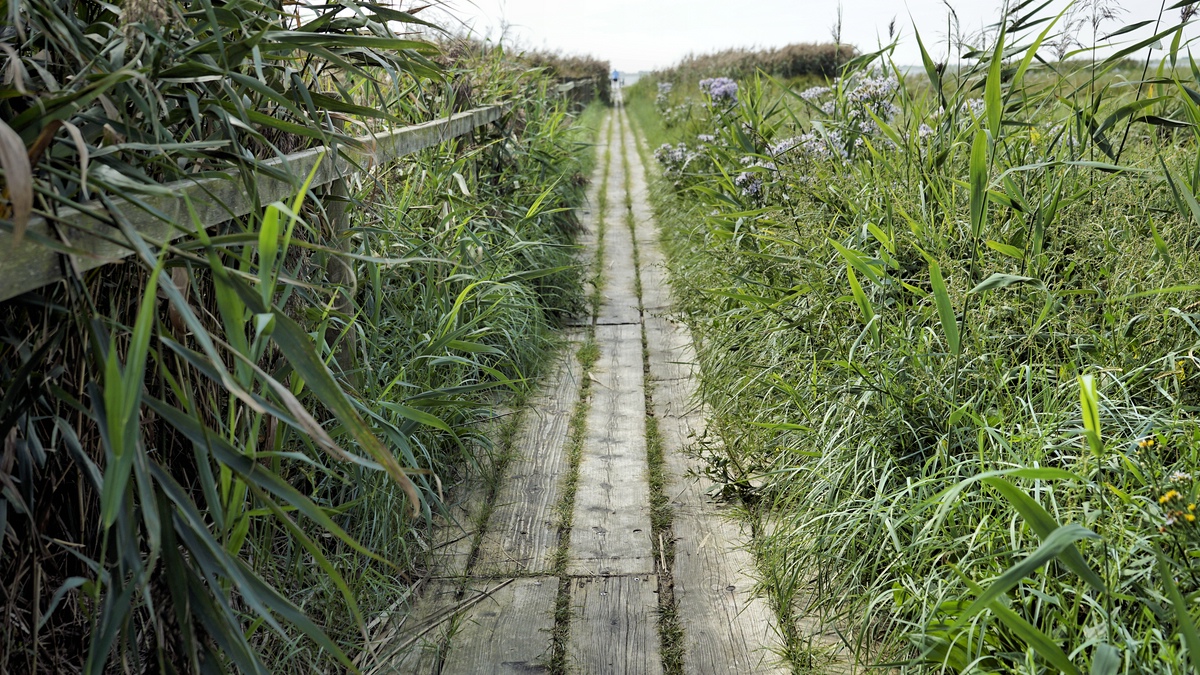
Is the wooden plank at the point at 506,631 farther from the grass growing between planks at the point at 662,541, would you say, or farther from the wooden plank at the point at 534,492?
the grass growing between planks at the point at 662,541

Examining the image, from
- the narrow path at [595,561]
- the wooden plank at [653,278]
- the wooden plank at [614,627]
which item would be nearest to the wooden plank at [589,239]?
the wooden plank at [653,278]

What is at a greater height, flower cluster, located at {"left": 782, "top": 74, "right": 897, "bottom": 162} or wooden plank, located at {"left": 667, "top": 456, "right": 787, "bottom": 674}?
flower cluster, located at {"left": 782, "top": 74, "right": 897, "bottom": 162}

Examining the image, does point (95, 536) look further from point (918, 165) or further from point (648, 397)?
point (918, 165)

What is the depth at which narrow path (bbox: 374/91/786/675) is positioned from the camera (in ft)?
6.45

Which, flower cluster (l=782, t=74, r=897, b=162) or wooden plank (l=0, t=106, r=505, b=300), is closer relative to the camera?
wooden plank (l=0, t=106, r=505, b=300)

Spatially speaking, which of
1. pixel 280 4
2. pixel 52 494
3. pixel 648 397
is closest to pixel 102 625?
pixel 52 494

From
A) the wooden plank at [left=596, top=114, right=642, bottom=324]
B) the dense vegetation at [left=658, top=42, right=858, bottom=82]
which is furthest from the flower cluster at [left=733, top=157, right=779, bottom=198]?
the dense vegetation at [left=658, top=42, right=858, bottom=82]

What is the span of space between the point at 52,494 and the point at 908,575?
1.54 metres

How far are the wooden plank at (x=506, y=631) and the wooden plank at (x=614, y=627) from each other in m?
0.07

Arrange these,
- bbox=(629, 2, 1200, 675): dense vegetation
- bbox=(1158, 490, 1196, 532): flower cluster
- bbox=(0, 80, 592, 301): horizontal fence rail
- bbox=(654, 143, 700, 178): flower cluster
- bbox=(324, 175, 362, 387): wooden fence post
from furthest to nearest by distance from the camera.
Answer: bbox=(654, 143, 700, 178): flower cluster → bbox=(324, 175, 362, 387): wooden fence post → bbox=(629, 2, 1200, 675): dense vegetation → bbox=(1158, 490, 1196, 532): flower cluster → bbox=(0, 80, 592, 301): horizontal fence rail

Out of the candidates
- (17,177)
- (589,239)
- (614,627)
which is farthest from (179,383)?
(589,239)

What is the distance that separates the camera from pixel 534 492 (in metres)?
2.78

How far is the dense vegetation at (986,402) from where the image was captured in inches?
59.6

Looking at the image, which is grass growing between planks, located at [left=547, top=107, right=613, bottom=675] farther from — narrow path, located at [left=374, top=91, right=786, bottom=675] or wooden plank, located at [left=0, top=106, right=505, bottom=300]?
wooden plank, located at [left=0, top=106, right=505, bottom=300]
